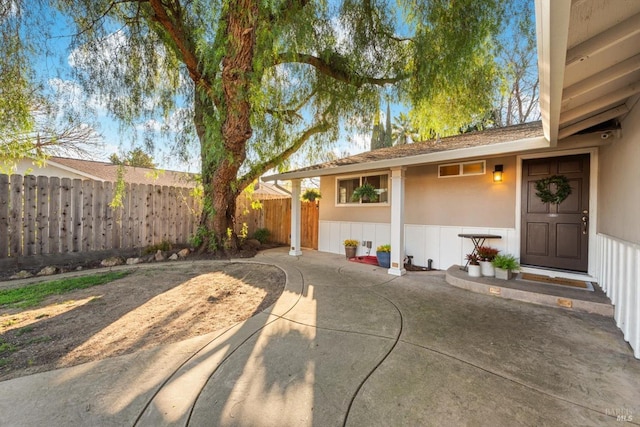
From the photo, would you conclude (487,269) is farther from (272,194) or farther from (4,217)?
(272,194)

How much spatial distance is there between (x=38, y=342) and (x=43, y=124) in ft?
19.1

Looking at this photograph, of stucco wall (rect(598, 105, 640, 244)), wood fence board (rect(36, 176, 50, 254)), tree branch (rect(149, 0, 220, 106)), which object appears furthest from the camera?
wood fence board (rect(36, 176, 50, 254))

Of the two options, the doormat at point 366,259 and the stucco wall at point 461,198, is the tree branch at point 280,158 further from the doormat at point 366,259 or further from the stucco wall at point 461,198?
the doormat at point 366,259

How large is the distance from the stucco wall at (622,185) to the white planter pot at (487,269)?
5.10 ft

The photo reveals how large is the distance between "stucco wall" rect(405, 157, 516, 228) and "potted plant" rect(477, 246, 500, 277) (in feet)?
2.25

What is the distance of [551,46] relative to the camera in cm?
164

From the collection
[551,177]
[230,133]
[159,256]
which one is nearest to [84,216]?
[159,256]

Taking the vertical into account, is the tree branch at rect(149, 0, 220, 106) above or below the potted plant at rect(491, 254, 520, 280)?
above

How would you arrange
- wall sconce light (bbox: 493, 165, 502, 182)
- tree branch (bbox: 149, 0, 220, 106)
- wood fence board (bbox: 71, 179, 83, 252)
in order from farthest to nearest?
wood fence board (bbox: 71, 179, 83, 252)
wall sconce light (bbox: 493, 165, 502, 182)
tree branch (bbox: 149, 0, 220, 106)

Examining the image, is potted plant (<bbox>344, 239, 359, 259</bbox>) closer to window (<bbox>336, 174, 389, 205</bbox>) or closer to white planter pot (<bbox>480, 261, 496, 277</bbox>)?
window (<bbox>336, 174, 389, 205</bbox>)

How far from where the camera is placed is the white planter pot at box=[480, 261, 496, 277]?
463 cm

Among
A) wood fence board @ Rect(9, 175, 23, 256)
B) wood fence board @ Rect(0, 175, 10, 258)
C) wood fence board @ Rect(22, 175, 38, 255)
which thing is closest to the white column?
wood fence board @ Rect(22, 175, 38, 255)

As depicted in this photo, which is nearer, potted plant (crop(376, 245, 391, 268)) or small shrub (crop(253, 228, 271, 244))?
potted plant (crop(376, 245, 391, 268))

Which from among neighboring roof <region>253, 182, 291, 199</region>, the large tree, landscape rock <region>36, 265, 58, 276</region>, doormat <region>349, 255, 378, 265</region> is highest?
the large tree
